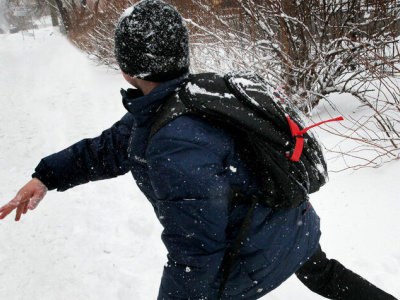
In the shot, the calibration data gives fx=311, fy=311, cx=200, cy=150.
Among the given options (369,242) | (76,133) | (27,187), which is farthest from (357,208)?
(76,133)

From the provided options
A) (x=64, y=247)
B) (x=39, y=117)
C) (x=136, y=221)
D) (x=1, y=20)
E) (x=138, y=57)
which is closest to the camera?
(x=138, y=57)

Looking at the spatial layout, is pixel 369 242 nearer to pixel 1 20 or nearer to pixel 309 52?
pixel 309 52

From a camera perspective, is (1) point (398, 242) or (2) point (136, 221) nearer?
(1) point (398, 242)

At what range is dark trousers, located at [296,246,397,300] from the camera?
135 centimetres

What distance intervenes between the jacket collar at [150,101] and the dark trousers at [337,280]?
3.08ft

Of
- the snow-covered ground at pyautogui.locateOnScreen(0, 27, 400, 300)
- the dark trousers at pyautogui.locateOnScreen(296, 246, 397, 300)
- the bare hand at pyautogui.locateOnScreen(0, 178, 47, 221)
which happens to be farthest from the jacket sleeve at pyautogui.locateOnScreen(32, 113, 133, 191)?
the snow-covered ground at pyautogui.locateOnScreen(0, 27, 400, 300)

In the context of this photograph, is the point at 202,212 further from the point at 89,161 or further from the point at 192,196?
the point at 89,161

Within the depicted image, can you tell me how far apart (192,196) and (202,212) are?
54 mm

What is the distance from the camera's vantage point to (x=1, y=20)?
53.9 metres

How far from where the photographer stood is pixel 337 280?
4.48 feet

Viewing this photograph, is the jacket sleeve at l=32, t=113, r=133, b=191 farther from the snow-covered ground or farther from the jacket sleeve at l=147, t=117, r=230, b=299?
the snow-covered ground

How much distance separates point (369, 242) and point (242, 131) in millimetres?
1736

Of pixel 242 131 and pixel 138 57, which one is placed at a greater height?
pixel 138 57

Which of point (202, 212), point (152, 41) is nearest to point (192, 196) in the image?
point (202, 212)
